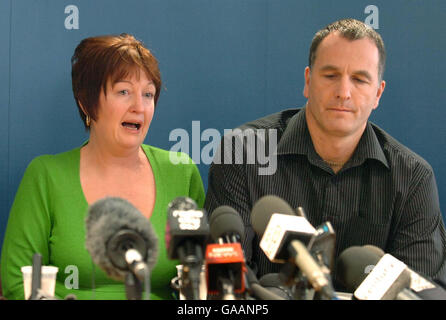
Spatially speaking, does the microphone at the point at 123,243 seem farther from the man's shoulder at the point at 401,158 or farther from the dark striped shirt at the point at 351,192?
the man's shoulder at the point at 401,158

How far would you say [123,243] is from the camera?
1193 mm

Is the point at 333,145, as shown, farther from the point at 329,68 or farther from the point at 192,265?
the point at 192,265

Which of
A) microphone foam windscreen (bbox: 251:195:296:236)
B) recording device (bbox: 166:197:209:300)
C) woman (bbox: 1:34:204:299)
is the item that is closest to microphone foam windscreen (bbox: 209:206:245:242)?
microphone foam windscreen (bbox: 251:195:296:236)

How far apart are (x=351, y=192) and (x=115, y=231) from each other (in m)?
1.43

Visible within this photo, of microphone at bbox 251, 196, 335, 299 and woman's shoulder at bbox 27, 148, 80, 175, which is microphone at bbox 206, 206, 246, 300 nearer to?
microphone at bbox 251, 196, 335, 299

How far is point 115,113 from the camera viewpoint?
8.39ft

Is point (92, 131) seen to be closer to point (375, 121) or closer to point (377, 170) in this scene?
point (377, 170)

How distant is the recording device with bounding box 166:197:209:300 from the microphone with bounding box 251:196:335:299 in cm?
15

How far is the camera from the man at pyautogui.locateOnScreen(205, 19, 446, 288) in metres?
2.35

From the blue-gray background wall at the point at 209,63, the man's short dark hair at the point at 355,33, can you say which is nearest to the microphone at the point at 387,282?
the man's short dark hair at the point at 355,33

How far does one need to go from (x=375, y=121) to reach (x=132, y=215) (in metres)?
2.28

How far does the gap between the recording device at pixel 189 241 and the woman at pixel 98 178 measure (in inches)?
45.0
